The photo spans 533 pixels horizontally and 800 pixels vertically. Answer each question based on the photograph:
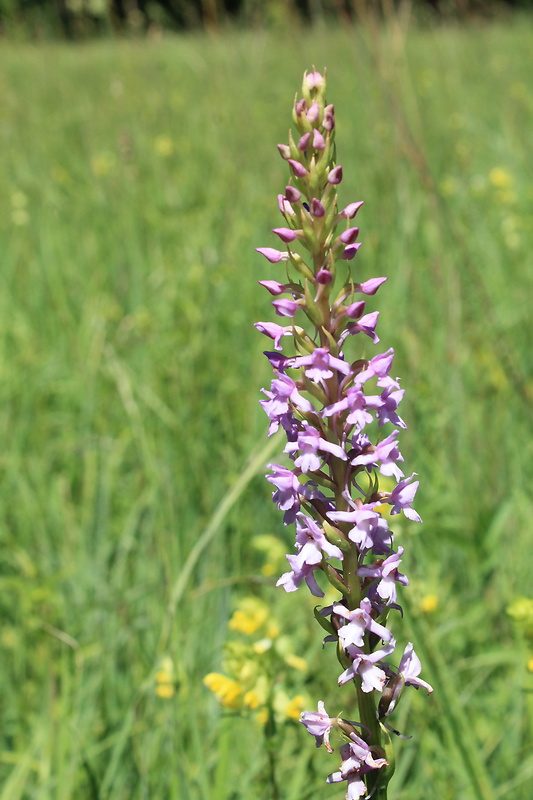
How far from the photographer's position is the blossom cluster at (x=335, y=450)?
88 centimetres

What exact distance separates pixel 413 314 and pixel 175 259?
151 cm

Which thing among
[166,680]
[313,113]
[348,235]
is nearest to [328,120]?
[313,113]

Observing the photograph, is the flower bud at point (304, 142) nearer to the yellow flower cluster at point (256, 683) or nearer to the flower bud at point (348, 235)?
the flower bud at point (348, 235)

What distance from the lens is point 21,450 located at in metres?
2.85

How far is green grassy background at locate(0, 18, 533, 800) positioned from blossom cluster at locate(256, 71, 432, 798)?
1.56ft

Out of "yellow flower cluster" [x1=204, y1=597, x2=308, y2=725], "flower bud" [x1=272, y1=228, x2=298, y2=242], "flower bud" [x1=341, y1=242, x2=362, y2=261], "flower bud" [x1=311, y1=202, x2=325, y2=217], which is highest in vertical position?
"flower bud" [x1=311, y1=202, x2=325, y2=217]

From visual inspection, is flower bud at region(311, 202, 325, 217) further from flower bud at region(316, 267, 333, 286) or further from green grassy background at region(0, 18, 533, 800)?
green grassy background at region(0, 18, 533, 800)

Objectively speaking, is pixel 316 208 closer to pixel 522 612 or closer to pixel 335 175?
pixel 335 175

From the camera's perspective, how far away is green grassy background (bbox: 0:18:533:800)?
1661mm

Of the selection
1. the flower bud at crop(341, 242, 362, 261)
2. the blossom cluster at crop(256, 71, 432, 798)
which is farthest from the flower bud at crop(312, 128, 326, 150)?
the flower bud at crop(341, 242, 362, 261)

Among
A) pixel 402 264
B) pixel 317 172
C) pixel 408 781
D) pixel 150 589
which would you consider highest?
pixel 317 172

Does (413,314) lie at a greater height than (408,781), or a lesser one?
greater

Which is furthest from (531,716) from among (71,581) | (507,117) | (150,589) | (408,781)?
(507,117)

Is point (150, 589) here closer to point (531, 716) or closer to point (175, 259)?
point (531, 716)
